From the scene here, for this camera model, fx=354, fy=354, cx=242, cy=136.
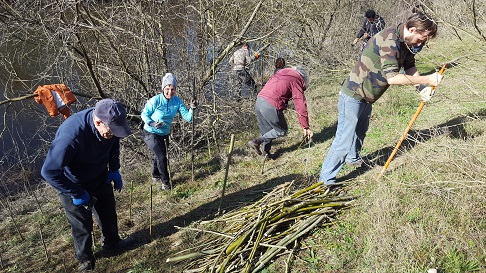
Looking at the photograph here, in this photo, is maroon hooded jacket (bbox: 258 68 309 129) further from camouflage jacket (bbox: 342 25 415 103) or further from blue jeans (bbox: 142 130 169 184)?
blue jeans (bbox: 142 130 169 184)

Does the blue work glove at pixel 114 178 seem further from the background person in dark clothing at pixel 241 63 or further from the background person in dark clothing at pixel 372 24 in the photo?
the background person in dark clothing at pixel 372 24

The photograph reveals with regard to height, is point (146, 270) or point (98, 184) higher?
point (98, 184)

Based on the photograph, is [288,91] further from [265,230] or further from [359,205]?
[265,230]

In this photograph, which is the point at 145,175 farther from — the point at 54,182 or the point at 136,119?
the point at 54,182

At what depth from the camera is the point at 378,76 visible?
3.23m

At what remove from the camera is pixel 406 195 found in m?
2.99

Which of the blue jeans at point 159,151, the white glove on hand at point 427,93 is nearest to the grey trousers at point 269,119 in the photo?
the blue jeans at point 159,151

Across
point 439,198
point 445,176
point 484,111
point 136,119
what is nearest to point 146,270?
point 439,198

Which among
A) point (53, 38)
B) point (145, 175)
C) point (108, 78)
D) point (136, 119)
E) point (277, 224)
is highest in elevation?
point (53, 38)

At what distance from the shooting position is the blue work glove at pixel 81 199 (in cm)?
293

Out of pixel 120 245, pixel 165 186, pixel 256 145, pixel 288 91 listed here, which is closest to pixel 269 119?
pixel 288 91

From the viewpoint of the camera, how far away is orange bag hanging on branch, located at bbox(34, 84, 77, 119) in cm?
422

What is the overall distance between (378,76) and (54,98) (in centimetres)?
369

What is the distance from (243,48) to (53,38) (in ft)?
12.7
